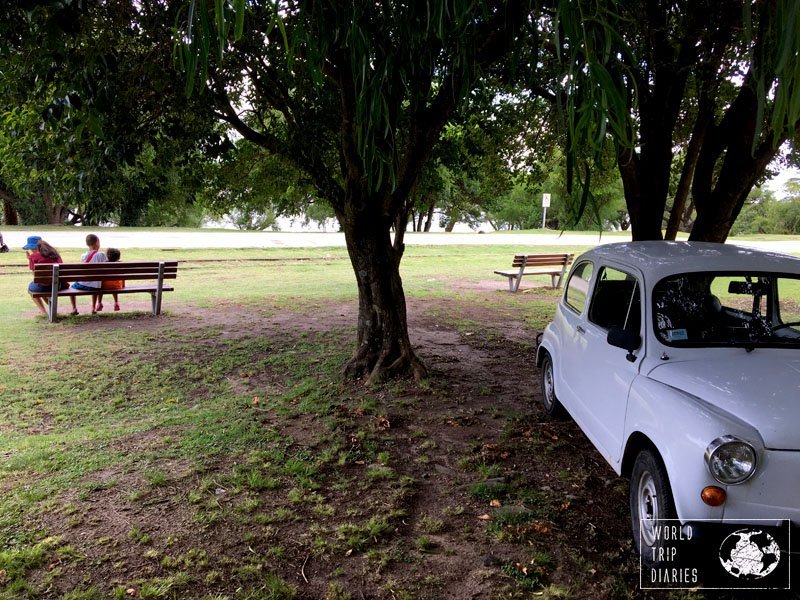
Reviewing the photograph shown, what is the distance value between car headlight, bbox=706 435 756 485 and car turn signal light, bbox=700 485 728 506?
46 millimetres

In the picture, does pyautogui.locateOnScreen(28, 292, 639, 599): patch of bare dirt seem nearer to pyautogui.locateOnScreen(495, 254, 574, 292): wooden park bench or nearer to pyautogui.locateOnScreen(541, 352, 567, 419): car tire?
pyautogui.locateOnScreen(541, 352, 567, 419): car tire

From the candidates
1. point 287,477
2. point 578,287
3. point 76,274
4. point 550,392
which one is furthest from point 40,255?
point 578,287

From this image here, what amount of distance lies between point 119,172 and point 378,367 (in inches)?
162

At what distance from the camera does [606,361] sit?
394 centimetres

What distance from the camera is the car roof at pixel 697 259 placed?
12.6ft

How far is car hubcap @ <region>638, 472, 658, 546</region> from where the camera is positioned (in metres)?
3.00

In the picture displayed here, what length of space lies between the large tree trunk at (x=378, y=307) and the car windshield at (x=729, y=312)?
3503 millimetres

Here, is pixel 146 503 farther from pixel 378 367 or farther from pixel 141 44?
pixel 141 44

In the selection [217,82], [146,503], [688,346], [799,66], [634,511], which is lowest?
[146,503]

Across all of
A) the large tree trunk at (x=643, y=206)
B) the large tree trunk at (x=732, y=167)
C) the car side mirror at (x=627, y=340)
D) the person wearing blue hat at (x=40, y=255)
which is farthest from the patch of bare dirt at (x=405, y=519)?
the person wearing blue hat at (x=40, y=255)

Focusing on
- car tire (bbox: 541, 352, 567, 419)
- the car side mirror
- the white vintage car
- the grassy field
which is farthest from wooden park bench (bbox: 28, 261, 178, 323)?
the car side mirror

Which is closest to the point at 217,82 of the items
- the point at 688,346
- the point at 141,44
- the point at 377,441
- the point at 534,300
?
the point at 141,44

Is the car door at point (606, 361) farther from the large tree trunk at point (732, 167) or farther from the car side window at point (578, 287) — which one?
the large tree trunk at point (732, 167)

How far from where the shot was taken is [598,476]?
4.32m
